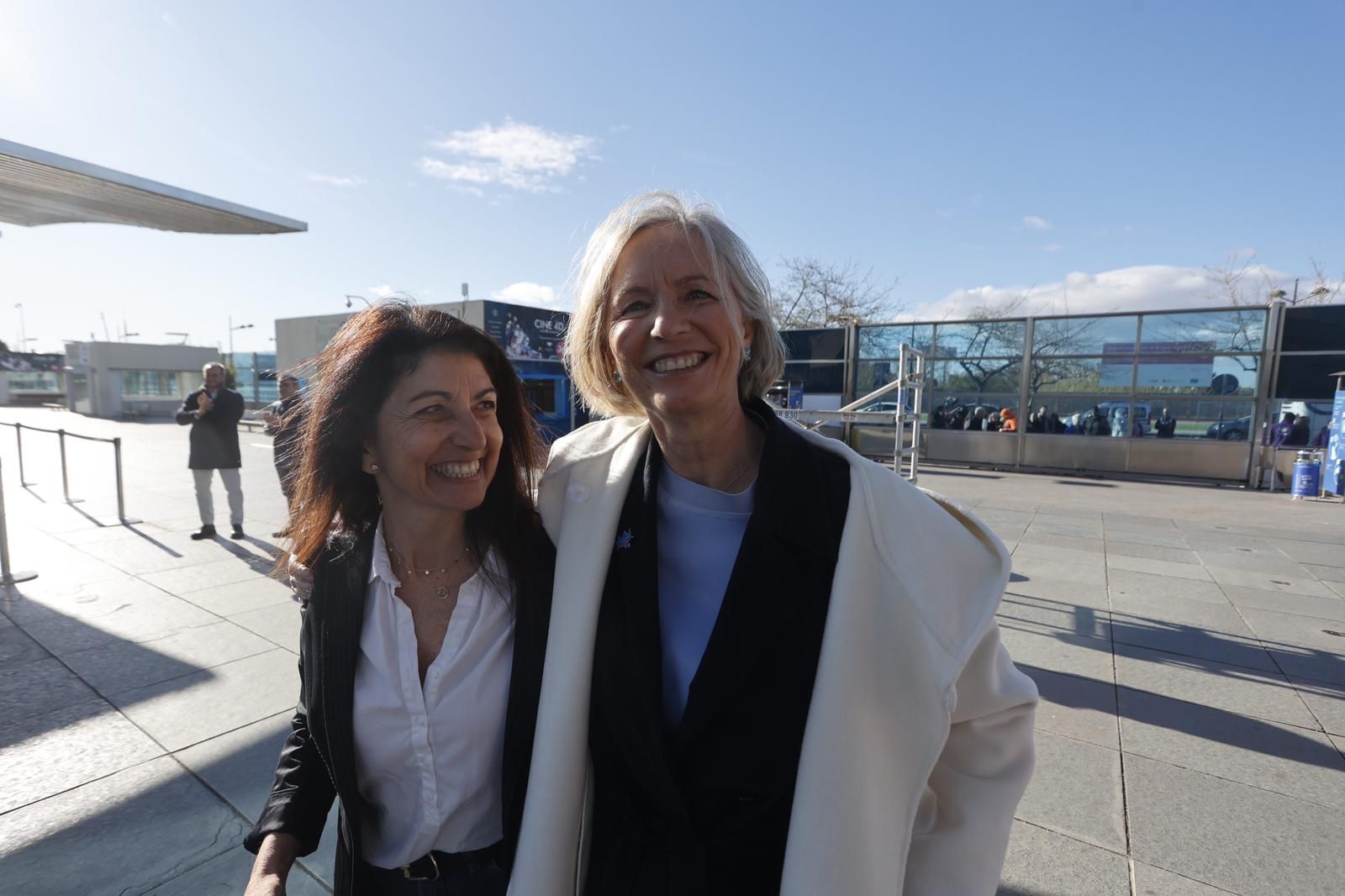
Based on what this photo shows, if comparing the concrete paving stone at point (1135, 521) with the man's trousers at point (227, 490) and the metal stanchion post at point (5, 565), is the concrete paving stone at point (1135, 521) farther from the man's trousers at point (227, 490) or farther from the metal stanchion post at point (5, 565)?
the metal stanchion post at point (5, 565)

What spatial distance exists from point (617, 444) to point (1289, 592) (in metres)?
7.13

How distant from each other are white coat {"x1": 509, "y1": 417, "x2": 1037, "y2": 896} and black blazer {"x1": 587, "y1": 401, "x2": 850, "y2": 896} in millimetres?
81

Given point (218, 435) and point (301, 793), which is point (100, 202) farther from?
point (301, 793)

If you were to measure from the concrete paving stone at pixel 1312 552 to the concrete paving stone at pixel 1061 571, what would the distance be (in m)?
2.52

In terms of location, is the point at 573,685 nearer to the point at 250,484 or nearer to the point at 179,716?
the point at 179,716

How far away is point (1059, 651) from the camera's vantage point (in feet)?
14.9

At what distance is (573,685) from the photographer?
54.6 inches

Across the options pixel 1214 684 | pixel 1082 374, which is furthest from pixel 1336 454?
pixel 1214 684

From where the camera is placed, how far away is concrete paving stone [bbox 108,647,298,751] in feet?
11.0

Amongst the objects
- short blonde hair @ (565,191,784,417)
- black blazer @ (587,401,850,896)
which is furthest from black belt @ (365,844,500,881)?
short blonde hair @ (565,191,784,417)

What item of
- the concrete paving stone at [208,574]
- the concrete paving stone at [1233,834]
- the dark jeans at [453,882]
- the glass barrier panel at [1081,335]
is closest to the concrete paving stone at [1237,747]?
the concrete paving stone at [1233,834]

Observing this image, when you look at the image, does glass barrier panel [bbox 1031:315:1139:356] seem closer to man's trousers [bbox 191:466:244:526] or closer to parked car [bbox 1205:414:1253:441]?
parked car [bbox 1205:414:1253:441]

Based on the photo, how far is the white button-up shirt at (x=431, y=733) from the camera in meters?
1.43

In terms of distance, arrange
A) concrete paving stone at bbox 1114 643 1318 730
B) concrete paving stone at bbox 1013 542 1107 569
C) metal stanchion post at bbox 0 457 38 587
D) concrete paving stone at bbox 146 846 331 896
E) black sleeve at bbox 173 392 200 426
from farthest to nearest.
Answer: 1. black sleeve at bbox 173 392 200 426
2. concrete paving stone at bbox 1013 542 1107 569
3. metal stanchion post at bbox 0 457 38 587
4. concrete paving stone at bbox 1114 643 1318 730
5. concrete paving stone at bbox 146 846 331 896
